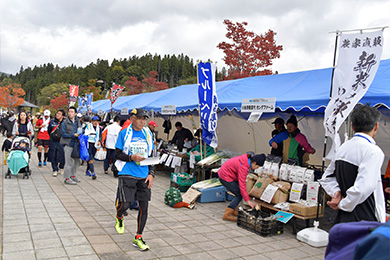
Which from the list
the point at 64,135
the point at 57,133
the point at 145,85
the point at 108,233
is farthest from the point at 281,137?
the point at 145,85

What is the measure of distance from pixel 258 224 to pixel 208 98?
3.32 m

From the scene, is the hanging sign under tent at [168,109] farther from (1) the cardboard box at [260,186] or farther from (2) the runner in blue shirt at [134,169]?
(2) the runner in blue shirt at [134,169]

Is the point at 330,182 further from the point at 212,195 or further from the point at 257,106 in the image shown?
the point at 212,195

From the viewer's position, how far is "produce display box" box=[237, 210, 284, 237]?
203 inches

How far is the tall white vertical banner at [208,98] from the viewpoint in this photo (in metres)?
7.42

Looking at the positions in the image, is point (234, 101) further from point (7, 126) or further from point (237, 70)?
point (237, 70)

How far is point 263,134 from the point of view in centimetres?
951

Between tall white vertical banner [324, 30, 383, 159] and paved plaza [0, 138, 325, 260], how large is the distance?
1.98 metres

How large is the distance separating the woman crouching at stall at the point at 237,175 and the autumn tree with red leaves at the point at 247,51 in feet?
46.5

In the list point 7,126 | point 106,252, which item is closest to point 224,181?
point 106,252

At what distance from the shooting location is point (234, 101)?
7621mm

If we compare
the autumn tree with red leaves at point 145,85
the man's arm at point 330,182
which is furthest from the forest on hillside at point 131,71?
the man's arm at point 330,182

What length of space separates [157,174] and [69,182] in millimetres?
3475

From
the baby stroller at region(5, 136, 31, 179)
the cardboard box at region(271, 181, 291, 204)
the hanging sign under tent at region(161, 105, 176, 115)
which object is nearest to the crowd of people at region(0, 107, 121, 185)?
the baby stroller at region(5, 136, 31, 179)
